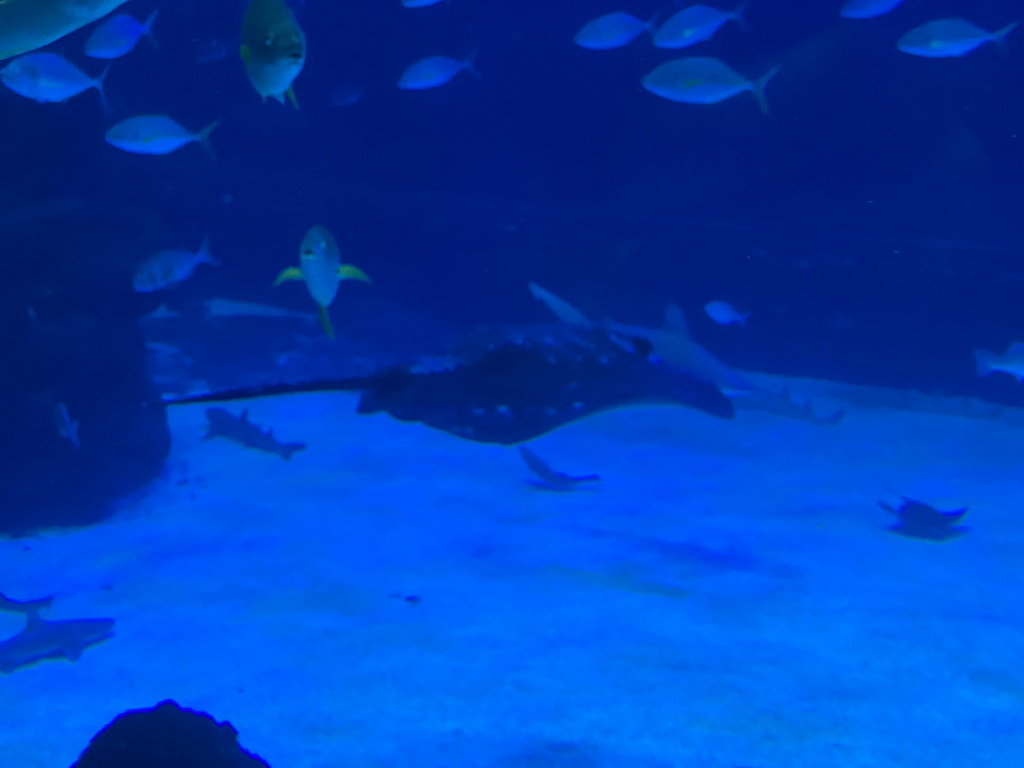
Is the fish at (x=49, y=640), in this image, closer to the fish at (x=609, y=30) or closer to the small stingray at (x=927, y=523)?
the small stingray at (x=927, y=523)

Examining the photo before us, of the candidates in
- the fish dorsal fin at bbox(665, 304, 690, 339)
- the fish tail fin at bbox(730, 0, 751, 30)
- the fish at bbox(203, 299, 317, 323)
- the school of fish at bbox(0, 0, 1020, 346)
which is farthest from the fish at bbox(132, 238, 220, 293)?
the fish dorsal fin at bbox(665, 304, 690, 339)

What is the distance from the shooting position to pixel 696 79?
655 cm

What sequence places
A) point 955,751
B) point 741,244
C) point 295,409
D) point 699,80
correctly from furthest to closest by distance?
point 741,244 < point 295,409 < point 699,80 < point 955,751

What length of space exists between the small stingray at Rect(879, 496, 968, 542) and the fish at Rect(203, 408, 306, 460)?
20.5ft

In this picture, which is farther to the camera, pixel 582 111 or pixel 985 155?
pixel 582 111

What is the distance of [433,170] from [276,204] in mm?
2748

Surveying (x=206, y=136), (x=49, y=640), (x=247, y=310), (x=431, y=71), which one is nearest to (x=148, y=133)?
(x=206, y=136)

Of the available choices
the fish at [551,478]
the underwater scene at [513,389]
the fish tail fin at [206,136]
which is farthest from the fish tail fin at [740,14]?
the fish tail fin at [206,136]

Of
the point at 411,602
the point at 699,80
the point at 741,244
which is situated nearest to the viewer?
the point at 411,602

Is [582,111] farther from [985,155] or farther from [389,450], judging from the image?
[389,450]

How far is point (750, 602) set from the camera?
496 cm

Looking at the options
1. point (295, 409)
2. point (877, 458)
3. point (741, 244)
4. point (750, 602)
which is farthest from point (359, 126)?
point (750, 602)

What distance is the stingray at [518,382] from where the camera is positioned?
9.68 feet

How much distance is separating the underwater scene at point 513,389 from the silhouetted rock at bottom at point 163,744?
0.01 m
